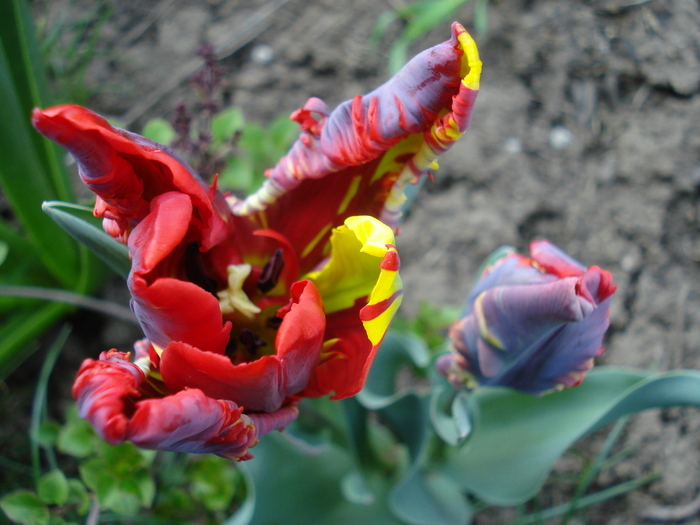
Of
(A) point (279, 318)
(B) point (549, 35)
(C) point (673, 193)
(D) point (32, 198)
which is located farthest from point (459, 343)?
(B) point (549, 35)


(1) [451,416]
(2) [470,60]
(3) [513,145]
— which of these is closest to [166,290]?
(2) [470,60]

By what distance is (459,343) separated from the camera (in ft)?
2.38

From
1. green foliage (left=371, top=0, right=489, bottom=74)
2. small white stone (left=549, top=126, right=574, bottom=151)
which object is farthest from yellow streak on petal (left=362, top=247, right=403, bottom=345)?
small white stone (left=549, top=126, right=574, bottom=151)

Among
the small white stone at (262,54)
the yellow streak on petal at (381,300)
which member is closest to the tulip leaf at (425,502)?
the yellow streak on petal at (381,300)

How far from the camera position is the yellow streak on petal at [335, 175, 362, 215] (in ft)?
2.17

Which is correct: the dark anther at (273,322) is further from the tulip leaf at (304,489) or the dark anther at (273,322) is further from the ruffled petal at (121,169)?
the tulip leaf at (304,489)

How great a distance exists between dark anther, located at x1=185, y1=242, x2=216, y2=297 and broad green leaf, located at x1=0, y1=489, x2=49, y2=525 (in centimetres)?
49

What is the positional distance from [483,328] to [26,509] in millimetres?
743

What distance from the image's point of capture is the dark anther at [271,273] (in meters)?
0.70

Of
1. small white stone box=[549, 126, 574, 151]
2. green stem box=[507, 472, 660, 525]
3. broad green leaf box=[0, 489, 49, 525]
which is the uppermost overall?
broad green leaf box=[0, 489, 49, 525]

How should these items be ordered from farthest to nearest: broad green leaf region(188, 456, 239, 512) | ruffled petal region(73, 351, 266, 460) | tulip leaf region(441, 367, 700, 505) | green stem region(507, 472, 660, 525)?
green stem region(507, 472, 660, 525)
broad green leaf region(188, 456, 239, 512)
tulip leaf region(441, 367, 700, 505)
ruffled petal region(73, 351, 266, 460)

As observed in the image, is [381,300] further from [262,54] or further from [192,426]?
[262,54]

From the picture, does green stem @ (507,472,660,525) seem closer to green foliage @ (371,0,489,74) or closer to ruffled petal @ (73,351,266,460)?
ruffled petal @ (73,351,266,460)

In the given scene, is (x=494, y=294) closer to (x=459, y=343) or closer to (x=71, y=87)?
(x=459, y=343)
